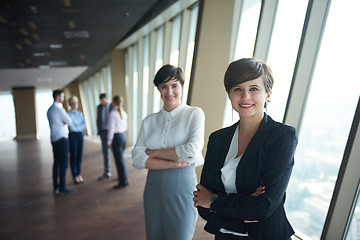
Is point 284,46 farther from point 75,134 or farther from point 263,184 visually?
point 75,134

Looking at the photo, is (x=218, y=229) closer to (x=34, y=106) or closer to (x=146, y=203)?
(x=146, y=203)

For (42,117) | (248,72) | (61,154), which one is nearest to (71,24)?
(61,154)

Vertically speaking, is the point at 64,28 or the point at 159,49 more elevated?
the point at 64,28

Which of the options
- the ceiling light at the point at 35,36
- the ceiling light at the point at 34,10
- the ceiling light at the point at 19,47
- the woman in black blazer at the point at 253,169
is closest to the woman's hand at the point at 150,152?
the woman in black blazer at the point at 253,169

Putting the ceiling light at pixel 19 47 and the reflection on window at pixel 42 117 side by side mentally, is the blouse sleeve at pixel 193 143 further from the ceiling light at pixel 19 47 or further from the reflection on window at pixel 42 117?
the reflection on window at pixel 42 117

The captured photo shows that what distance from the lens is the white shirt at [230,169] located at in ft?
4.25

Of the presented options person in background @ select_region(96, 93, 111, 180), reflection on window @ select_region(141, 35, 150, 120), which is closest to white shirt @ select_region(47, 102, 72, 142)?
person in background @ select_region(96, 93, 111, 180)

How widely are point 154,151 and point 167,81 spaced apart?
1.79 feet

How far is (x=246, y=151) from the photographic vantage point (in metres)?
1.26

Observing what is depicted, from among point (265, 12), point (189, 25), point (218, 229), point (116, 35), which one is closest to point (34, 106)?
point (116, 35)

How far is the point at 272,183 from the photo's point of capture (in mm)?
1185

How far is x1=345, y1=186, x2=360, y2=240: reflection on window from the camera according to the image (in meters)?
2.38

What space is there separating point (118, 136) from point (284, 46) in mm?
3608

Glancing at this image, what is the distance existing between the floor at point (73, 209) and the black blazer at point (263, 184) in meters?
2.46
